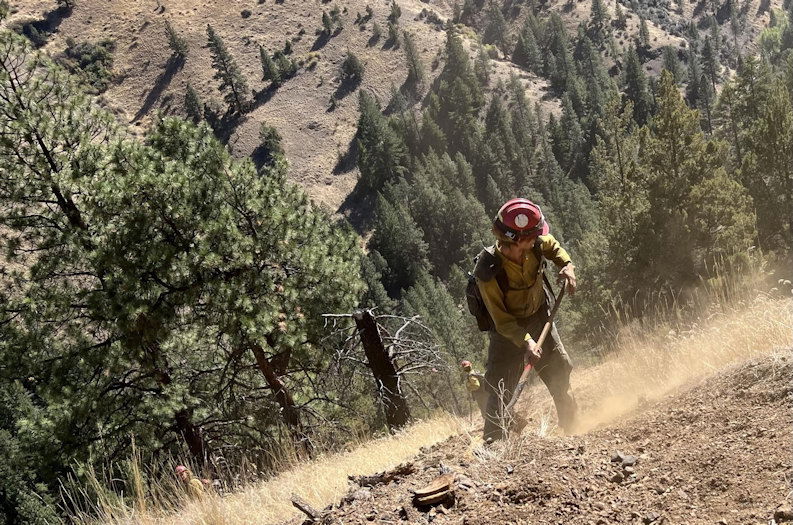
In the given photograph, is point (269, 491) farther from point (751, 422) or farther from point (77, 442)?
point (77, 442)

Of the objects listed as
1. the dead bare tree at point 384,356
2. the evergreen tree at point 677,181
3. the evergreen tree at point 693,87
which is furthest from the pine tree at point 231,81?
the dead bare tree at point 384,356

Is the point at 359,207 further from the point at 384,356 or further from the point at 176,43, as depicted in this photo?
the point at 384,356

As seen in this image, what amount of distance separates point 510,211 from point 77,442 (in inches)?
304

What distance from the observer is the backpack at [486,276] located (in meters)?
4.49

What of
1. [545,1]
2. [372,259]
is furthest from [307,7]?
[372,259]

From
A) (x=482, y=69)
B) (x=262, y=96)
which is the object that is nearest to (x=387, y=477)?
(x=262, y=96)

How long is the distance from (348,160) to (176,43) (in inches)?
1741

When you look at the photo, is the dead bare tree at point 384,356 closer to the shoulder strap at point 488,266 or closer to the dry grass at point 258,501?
the dry grass at point 258,501

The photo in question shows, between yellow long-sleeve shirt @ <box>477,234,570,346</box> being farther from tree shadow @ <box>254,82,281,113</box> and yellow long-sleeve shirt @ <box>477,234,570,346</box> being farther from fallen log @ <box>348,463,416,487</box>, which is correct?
tree shadow @ <box>254,82,281,113</box>

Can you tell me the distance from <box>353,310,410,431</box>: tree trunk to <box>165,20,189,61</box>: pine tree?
116 m

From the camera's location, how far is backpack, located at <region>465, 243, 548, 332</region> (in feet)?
14.7

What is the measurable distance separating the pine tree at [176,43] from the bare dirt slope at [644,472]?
121 metres

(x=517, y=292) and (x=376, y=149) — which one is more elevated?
(x=517, y=292)

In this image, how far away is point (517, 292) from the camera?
4656mm
